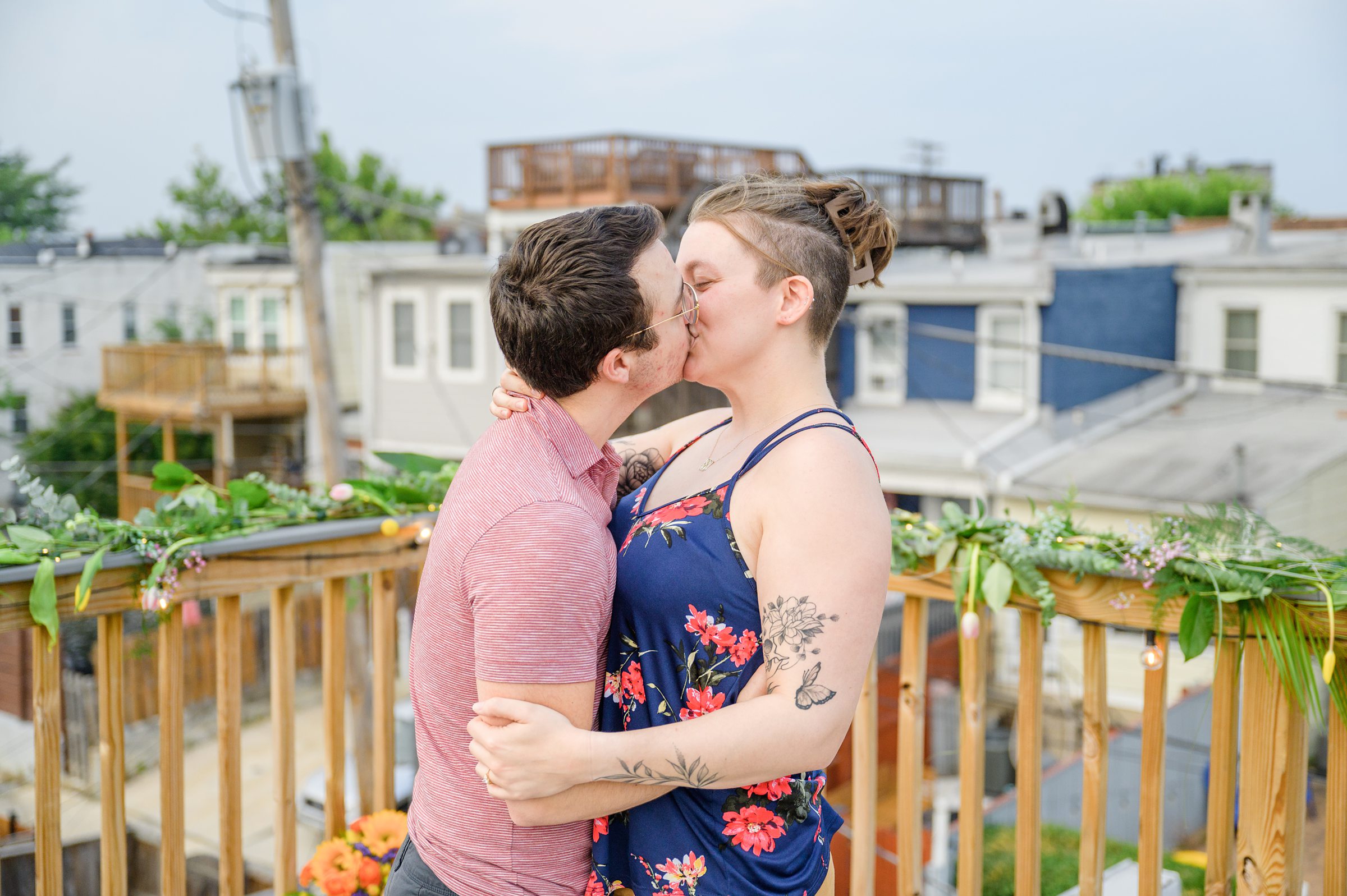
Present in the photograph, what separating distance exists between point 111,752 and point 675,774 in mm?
1301

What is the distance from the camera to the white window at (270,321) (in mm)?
19250

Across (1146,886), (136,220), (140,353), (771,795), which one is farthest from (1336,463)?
(136,220)

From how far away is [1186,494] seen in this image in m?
10.9

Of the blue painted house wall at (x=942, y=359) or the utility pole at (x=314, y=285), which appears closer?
the utility pole at (x=314, y=285)

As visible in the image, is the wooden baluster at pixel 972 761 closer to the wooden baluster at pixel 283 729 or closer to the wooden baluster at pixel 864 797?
the wooden baluster at pixel 864 797

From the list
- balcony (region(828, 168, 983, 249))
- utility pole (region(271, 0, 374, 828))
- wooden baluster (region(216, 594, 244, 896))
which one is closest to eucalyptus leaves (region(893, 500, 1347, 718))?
wooden baluster (region(216, 594, 244, 896))

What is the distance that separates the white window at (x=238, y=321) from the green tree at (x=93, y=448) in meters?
1.85

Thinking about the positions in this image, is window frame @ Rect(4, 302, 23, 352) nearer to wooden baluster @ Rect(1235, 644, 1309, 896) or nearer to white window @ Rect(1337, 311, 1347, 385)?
white window @ Rect(1337, 311, 1347, 385)

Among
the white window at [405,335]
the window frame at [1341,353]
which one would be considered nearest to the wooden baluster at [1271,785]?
the window frame at [1341,353]

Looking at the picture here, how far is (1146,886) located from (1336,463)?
435 inches

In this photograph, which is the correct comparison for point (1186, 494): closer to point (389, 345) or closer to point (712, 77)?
point (389, 345)

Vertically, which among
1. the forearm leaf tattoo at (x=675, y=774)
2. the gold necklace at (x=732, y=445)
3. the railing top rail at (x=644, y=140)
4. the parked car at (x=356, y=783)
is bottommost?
the parked car at (x=356, y=783)

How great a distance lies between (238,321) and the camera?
774 inches

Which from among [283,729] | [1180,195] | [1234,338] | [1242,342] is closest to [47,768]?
[283,729]
